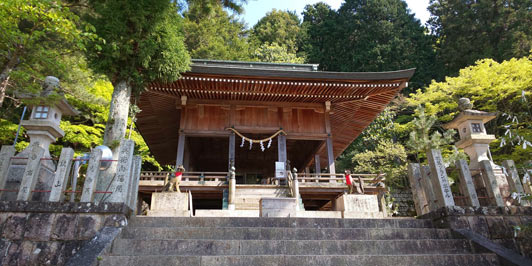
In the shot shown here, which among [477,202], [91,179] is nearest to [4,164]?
[91,179]

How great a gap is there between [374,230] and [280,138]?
323 inches

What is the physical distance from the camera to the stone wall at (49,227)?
4102 millimetres

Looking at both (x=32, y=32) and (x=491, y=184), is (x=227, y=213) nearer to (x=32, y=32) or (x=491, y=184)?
(x=491, y=184)

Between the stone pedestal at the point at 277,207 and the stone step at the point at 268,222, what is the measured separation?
1674 mm

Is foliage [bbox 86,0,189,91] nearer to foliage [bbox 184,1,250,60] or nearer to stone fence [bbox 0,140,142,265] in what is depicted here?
stone fence [bbox 0,140,142,265]

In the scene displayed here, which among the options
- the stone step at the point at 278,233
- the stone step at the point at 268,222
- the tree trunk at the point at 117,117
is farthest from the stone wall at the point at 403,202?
the tree trunk at the point at 117,117

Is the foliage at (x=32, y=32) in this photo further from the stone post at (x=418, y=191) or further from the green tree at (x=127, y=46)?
the stone post at (x=418, y=191)

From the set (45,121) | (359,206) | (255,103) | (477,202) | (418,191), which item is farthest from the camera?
(255,103)

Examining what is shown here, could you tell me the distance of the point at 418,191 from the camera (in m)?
6.35

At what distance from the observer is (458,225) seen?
16.3 ft

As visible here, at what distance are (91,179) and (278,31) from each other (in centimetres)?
3210

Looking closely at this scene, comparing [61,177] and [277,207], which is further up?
[61,177]

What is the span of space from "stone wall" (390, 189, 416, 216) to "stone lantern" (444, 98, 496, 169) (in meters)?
13.1

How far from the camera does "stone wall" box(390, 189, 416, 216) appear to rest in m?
19.8
